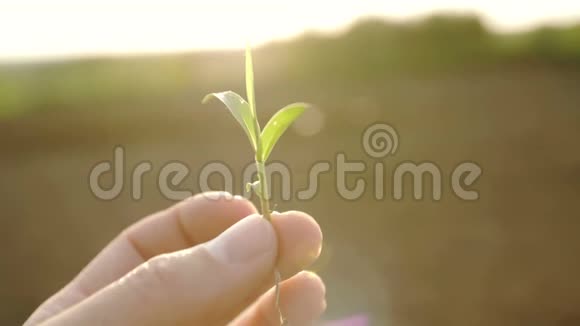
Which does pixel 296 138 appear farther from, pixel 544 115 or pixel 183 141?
pixel 544 115

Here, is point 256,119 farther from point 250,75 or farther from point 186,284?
point 186,284

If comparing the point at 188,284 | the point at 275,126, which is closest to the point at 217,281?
the point at 188,284

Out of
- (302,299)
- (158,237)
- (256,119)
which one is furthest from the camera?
(158,237)

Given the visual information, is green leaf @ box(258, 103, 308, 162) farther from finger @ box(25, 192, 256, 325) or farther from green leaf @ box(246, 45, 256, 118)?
finger @ box(25, 192, 256, 325)
